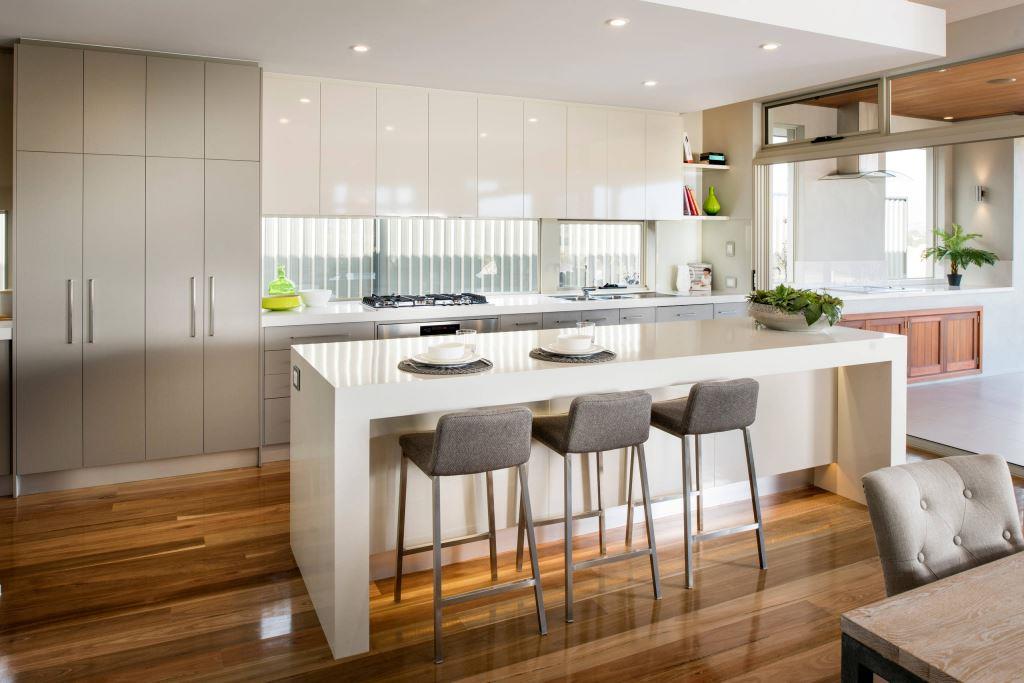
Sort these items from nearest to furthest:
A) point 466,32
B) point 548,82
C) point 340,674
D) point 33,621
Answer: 1. point 340,674
2. point 33,621
3. point 466,32
4. point 548,82

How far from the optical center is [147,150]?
4.14 meters

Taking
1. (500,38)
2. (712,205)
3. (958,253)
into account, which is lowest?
(958,253)

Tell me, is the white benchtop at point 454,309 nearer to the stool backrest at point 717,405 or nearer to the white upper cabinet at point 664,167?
the white upper cabinet at point 664,167

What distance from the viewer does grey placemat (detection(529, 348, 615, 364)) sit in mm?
2888

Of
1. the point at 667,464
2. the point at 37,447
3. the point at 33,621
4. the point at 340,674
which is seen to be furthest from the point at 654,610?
the point at 37,447

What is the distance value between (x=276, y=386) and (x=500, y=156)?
2.36 metres

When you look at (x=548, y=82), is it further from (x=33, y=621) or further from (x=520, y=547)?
(x=33, y=621)

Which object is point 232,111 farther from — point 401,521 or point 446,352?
point 401,521

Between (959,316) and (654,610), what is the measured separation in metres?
5.95

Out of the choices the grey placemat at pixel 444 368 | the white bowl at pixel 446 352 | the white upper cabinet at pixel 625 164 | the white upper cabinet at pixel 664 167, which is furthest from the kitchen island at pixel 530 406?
the white upper cabinet at pixel 664 167

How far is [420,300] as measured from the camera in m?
5.15

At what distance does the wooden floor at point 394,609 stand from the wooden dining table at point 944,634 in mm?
1125

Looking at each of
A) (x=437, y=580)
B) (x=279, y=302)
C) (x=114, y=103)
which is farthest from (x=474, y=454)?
(x=114, y=103)

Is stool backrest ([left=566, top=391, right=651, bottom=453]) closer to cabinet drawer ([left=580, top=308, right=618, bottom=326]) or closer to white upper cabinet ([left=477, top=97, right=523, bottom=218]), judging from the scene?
cabinet drawer ([left=580, top=308, right=618, bottom=326])
